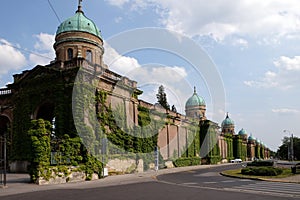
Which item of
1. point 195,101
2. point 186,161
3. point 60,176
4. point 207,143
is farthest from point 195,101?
point 60,176

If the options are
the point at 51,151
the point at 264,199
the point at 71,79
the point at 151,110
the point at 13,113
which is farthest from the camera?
the point at 151,110

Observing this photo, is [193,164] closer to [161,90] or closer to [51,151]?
[161,90]

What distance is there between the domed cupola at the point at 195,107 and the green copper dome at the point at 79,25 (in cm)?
4386

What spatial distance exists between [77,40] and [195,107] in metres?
47.0

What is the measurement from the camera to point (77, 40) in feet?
110

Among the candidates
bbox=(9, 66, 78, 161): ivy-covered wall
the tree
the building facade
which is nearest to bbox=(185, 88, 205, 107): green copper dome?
the tree

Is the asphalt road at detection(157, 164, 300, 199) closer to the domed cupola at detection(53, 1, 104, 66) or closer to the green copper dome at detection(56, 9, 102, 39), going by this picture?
the domed cupola at detection(53, 1, 104, 66)

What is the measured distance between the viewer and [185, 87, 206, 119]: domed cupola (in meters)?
74.7

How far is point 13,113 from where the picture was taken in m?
31.6

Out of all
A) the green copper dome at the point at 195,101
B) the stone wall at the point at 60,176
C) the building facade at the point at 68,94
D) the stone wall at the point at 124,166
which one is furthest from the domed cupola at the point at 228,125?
the stone wall at the point at 60,176

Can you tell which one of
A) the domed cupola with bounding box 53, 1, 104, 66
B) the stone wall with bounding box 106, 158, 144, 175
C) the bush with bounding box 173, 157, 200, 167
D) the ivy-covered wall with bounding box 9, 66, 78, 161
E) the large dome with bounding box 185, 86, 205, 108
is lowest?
the bush with bounding box 173, 157, 200, 167

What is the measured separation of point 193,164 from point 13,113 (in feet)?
106

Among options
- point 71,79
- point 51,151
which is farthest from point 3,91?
point 51,151

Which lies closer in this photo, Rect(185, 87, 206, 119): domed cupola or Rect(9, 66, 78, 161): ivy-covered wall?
Rect(9, 66, 78, 161): ivy-covered wall
